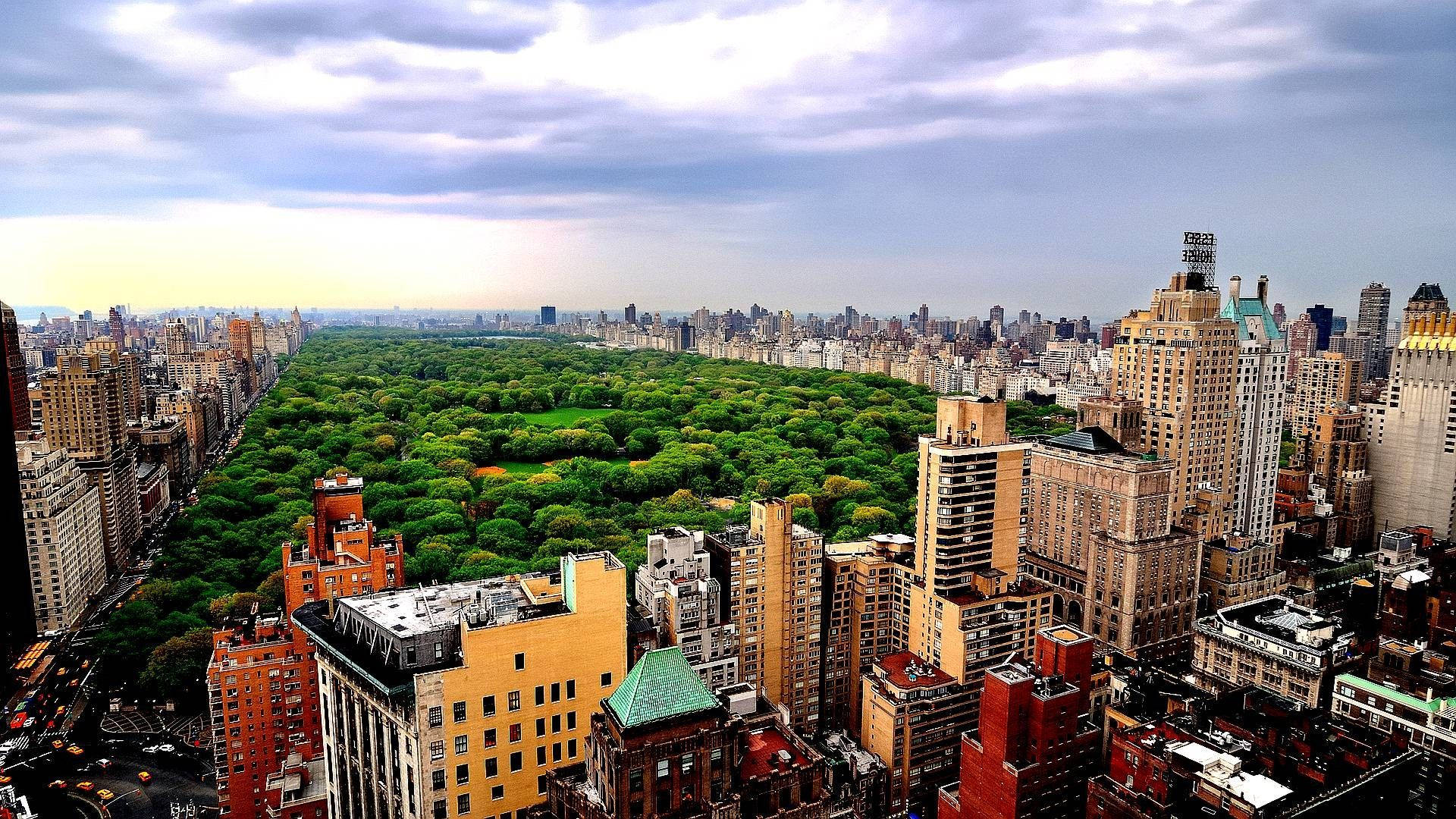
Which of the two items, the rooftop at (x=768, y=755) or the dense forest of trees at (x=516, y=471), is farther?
the dense forest of trees at (x=516, y=471)

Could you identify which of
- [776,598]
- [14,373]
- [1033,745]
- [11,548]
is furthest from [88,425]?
[1033,745]

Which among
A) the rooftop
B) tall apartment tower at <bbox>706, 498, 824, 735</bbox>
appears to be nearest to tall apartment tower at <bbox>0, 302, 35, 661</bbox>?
tall apartment tower at <bbox>706, 498, 824, 735</bbox>

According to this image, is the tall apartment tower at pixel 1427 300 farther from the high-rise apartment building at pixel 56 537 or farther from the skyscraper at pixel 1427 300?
the high-rise apartment building at pixel 56 537

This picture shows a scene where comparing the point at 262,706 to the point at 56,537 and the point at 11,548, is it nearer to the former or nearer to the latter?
the point at 11,548

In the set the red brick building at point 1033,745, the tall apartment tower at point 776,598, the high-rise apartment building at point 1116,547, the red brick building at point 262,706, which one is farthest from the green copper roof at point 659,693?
the high-rise apartment building at point 1116,547

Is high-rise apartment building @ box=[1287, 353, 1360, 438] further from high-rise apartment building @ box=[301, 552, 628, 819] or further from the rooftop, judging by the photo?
high-rise apartment building @ box=[301, 552, 628, 819]

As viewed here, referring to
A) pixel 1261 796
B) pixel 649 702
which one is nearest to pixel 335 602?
pixel 649 702
